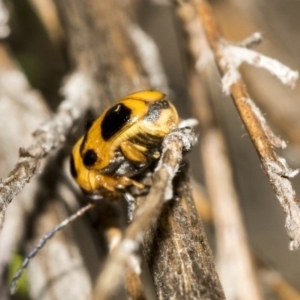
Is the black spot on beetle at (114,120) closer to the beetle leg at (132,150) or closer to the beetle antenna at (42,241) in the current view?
the beetle leg at (132,150)

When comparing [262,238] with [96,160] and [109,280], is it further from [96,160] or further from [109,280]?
[109,280]

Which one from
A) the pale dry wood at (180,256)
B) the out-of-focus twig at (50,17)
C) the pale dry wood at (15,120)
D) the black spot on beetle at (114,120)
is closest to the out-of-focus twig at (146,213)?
the pale dry wood at (180,256)

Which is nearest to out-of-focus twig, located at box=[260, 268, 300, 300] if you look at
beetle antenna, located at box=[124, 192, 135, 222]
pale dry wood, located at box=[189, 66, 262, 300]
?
pale dry wood, located at box=[189, 66, 262, 300]

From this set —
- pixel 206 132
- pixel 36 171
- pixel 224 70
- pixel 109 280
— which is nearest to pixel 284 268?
pixel 206 132

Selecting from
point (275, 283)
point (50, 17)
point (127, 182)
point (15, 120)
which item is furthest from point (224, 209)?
point (50, 17)

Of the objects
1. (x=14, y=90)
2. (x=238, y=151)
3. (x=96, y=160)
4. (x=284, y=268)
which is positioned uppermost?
(x=14, y=90)

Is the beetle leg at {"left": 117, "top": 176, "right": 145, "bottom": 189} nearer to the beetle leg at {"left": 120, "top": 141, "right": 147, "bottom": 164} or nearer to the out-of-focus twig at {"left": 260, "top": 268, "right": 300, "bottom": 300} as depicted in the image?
the beetle leg at {"left": 120, "top": 141, "right": 147, "bottom": 164}

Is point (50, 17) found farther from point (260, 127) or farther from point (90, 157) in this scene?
point (260, 127)
